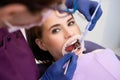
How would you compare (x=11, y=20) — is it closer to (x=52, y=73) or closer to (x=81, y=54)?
(x=52, y=73)

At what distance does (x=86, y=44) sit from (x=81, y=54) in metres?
0.25

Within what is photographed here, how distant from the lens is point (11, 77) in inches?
35.3

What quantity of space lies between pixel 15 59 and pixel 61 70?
258mm

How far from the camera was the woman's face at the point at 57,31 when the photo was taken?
3.80ft

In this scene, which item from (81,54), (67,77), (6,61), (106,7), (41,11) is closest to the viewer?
(41,11)

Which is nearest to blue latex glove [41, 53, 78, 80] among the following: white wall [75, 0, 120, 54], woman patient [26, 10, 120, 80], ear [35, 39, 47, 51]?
woman patient [26, 10, 120, 80]

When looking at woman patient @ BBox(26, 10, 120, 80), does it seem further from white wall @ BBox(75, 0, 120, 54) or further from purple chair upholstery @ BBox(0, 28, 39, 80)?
white wall @ BBox(75, 0, 120, 54)

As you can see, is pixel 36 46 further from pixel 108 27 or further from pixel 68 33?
pixel 108 27

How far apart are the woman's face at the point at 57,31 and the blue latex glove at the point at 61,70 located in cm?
8

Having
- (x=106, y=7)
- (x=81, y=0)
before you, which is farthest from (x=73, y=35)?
(x=106, y=7)

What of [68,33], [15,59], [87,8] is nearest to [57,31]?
[68,33]

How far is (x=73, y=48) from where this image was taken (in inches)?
47.3

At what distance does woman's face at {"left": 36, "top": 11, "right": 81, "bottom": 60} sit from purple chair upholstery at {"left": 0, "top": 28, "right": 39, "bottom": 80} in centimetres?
17

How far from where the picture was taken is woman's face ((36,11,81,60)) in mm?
1158
